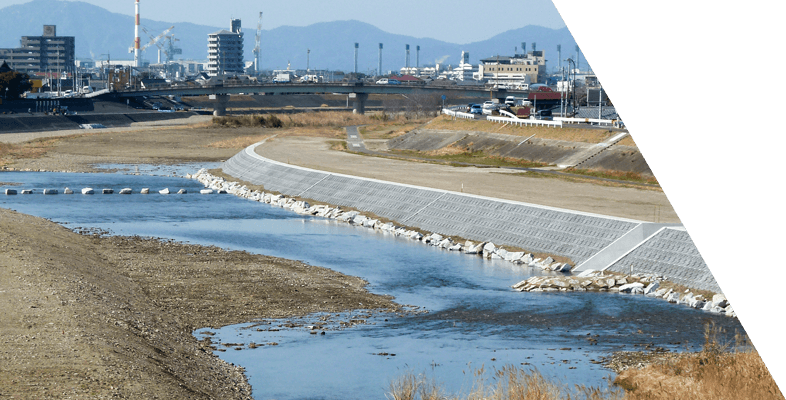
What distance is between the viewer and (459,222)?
45281mm

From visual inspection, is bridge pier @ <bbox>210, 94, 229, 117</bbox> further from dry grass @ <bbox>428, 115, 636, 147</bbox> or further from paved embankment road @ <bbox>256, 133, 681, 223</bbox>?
paved embankment road @ <bbox>256, 133, 681, 223</bbox>

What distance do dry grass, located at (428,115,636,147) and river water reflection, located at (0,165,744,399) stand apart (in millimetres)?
30686

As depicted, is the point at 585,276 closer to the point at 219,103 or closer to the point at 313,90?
the point at 219,103

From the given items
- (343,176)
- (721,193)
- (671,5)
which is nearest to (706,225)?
(721,193)

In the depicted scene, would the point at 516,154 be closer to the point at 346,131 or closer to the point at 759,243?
the point at 346,131

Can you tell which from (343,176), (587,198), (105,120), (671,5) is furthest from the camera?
(105,120)

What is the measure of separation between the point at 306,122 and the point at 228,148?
43786 mm

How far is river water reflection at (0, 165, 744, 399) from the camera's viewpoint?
20.4 m

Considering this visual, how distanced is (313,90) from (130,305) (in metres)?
156

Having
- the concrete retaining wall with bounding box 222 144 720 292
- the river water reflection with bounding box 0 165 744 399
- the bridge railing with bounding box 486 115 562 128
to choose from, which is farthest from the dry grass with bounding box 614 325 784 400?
the bridge railing with bounding box 486 115 562 128

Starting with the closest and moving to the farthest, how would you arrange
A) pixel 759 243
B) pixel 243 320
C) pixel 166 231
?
pixel 759 243 → pixel 243 320 → pixel 166 231

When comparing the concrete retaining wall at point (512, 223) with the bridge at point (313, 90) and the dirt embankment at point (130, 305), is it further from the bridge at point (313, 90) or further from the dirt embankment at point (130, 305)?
the bridge at point (313, 90)

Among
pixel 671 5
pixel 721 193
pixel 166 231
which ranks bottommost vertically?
pixel 166 231

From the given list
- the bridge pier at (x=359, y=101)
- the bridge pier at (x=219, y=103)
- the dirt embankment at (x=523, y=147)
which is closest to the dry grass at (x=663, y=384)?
the dirt embankment at (x=523, y=147)
